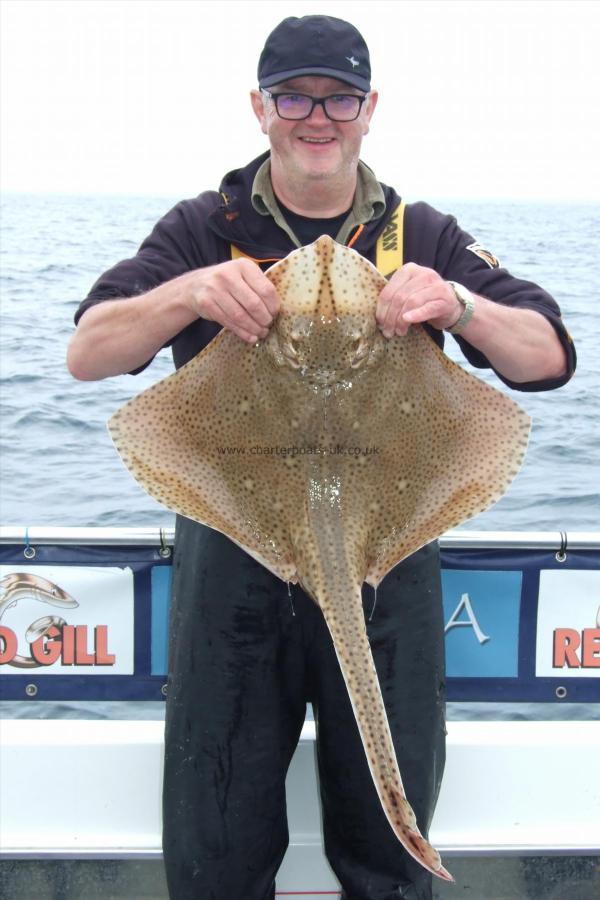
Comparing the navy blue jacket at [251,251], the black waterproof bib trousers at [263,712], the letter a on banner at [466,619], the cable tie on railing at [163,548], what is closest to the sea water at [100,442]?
the letter a on banner at [466,619]

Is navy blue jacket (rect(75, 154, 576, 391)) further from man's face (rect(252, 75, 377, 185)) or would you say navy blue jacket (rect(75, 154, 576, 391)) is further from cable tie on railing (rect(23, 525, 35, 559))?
cable tie on railing (rect(23, 525, 35, 559))

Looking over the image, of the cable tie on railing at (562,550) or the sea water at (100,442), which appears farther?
→ the sea water at (100,442)

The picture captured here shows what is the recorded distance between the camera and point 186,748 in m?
2.76

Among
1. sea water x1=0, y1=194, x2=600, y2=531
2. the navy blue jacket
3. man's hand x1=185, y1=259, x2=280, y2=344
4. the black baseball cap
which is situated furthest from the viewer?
sea water x1=0, y1=194, x2=600, y2=531

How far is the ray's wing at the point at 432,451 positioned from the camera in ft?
7.66

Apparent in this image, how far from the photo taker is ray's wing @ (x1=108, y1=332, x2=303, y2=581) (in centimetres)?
233

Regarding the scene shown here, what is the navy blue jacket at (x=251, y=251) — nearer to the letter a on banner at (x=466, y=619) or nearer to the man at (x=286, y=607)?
the man at (x=286, y=607)

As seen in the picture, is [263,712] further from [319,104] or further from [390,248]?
[319,104]

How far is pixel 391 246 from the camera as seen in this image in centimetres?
282

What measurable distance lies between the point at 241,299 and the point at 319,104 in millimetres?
833

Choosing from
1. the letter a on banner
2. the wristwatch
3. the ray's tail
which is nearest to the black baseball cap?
the wristwatch

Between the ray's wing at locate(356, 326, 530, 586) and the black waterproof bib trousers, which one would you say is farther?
the black waterproof bib trousers

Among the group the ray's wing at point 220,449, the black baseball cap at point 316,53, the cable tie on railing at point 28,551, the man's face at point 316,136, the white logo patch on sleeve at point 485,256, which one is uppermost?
the black baseball cap at point 316,53

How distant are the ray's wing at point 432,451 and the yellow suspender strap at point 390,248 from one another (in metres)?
0.51
